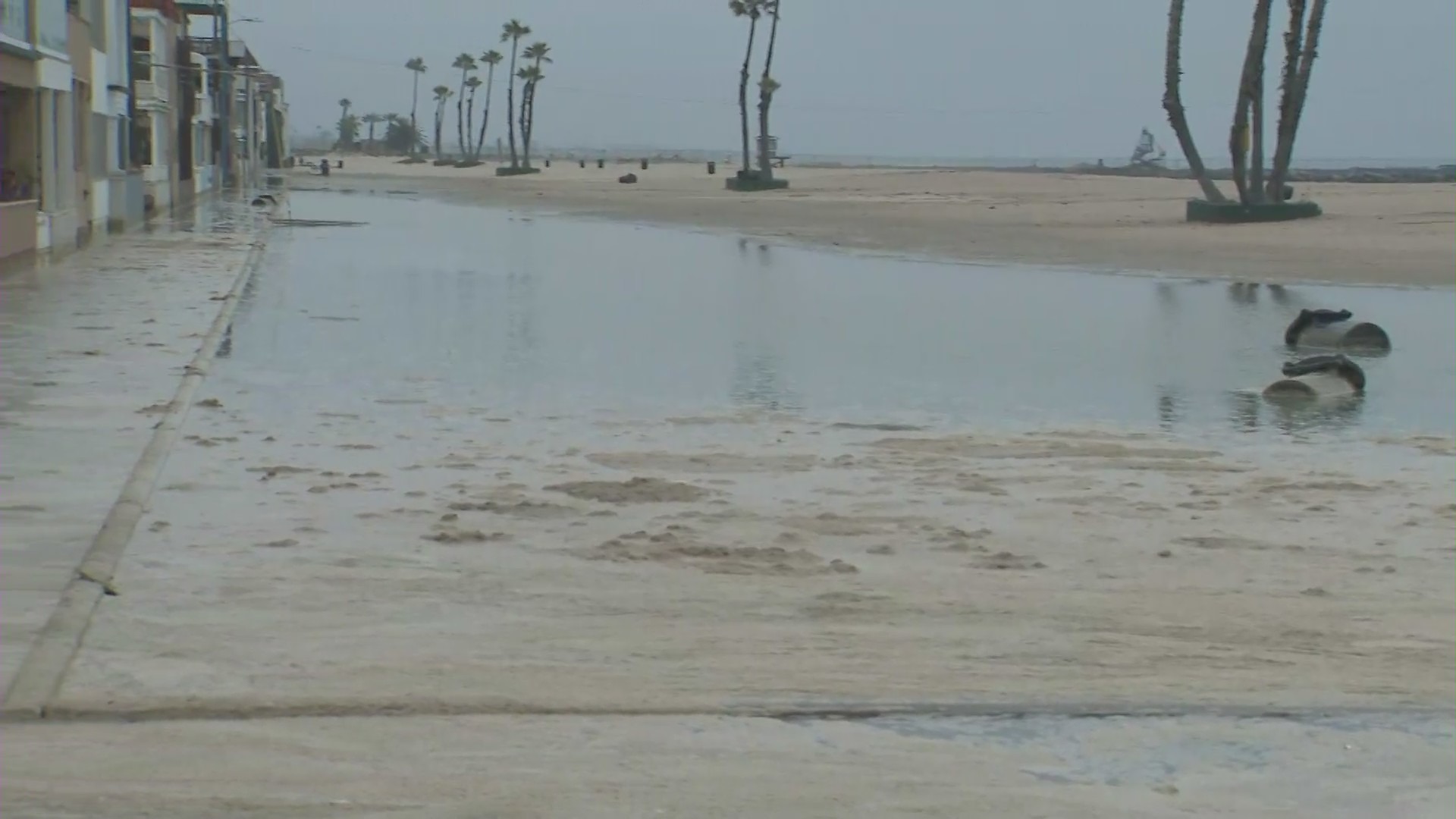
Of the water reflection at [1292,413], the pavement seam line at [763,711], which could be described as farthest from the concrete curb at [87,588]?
the water reflection at [1292,413]

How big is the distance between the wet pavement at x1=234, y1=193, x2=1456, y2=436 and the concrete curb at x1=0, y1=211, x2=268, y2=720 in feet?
7.84

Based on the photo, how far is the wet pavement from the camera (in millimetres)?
13227

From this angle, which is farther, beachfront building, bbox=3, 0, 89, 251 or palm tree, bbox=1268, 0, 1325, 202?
palm tree, bbox=1268, 0, 1325, 202

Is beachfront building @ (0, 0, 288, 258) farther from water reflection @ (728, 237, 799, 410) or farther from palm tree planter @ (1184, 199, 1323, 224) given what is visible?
palm tree planter @ (1184, 199, 1323, 224)

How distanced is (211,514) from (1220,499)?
5.02 metres

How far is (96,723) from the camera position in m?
5.11

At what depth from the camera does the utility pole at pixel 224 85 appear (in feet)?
218

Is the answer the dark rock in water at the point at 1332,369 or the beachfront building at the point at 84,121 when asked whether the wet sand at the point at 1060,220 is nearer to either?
the beachfront building at the point at 84,121

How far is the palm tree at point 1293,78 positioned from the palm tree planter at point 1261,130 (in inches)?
0.7

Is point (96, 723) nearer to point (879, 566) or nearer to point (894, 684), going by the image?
point (894, 684)

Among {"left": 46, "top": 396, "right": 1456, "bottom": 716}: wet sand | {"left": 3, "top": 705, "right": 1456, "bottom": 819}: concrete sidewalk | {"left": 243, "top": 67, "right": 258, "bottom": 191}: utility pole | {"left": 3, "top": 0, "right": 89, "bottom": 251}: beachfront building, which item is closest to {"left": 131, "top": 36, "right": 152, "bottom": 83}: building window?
{"left": 3, "top": 0, "right": 89, "bottom": 251}: beachfront building

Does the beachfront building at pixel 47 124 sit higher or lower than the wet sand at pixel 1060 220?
higher

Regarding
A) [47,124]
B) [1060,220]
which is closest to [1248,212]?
[1060,220]

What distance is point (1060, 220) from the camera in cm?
4875
